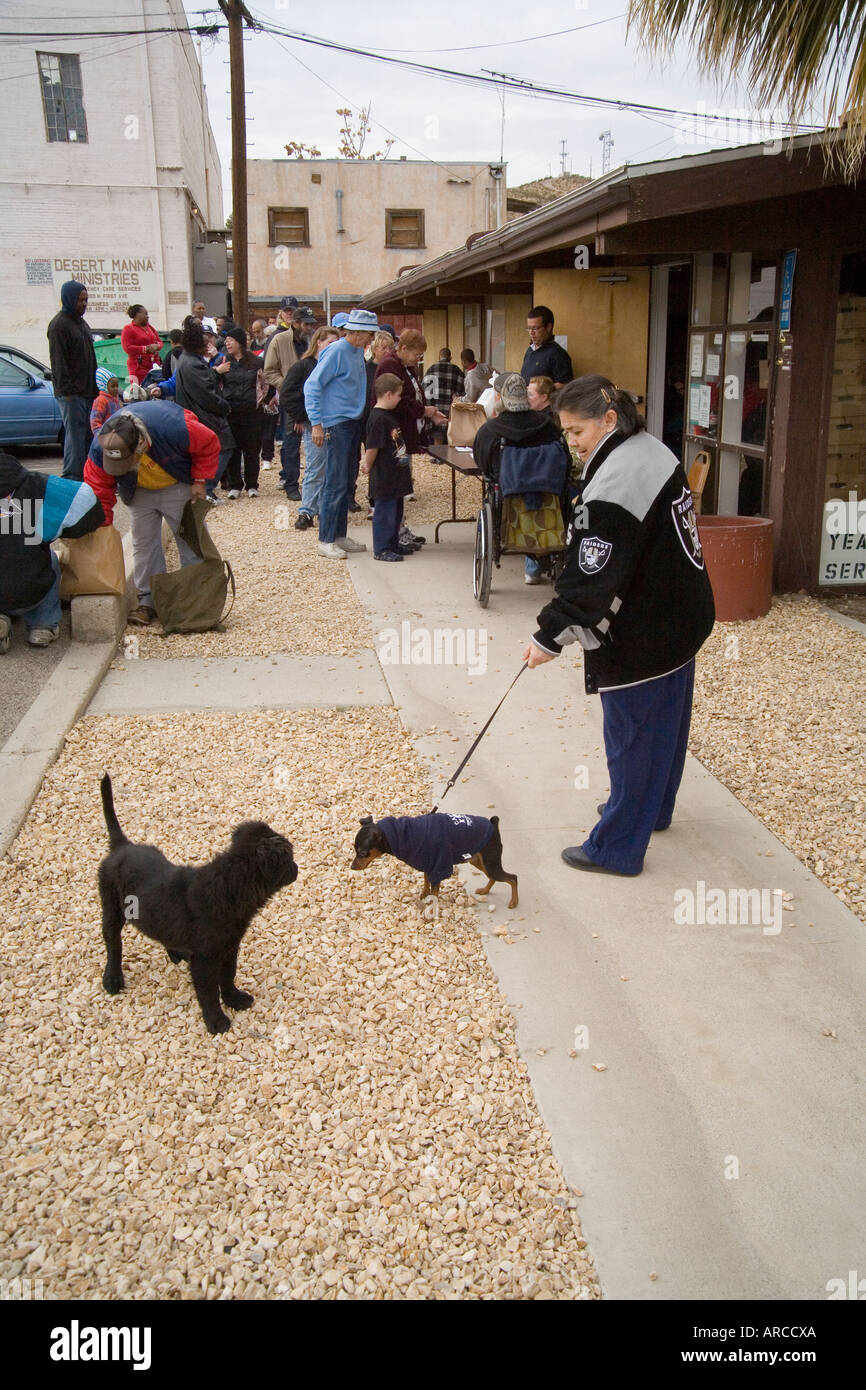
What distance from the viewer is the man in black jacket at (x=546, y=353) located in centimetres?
930

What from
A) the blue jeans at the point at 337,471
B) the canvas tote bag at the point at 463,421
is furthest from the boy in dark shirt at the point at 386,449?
the canvas tote bag at the point at 463,421

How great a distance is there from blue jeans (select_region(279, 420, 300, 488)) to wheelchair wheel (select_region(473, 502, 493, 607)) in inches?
202

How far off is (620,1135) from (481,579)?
5173mm

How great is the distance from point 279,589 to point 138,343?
6457mm

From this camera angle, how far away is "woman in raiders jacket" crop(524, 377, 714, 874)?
348 centimetres

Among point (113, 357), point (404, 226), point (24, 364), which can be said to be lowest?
point (24, 364)

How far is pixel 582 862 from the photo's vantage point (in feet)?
13.1

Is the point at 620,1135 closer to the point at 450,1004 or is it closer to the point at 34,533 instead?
the point at 450,1004

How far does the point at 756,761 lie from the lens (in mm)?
4914

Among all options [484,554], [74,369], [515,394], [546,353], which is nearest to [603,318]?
[546,353]

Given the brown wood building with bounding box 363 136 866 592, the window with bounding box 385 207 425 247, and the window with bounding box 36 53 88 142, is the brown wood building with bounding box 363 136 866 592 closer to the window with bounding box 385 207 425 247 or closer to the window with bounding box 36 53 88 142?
the window with bounding box 36 53 88 142

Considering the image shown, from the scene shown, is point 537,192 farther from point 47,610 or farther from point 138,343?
point 47,610

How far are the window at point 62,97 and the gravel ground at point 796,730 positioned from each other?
70.0ft

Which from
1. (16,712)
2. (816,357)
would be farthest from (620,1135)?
(816,357)
